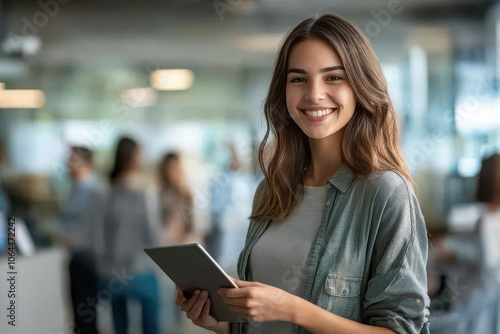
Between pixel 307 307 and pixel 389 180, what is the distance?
277 millimetres

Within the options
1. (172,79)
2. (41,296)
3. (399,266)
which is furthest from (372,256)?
(41,296)

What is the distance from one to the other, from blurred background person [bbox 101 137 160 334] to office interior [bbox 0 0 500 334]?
0.19 ft

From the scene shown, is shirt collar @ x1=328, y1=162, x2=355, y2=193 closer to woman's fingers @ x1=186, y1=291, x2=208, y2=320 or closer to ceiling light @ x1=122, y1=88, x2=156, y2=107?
woman's fingers @ x1=186, y1=291, x2=208, y2=320

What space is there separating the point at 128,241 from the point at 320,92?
308cm

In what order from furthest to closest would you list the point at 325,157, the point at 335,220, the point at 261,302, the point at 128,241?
the point at 128,241
the point at 325,157
the point at 335,220
the point at 261,302

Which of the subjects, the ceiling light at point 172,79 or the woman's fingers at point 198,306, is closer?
the woman's fingers at point 198,306

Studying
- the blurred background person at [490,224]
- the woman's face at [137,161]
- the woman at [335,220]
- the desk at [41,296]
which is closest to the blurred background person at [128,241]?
the woman's face at [137,161]

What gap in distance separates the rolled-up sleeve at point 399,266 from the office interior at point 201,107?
304 cm

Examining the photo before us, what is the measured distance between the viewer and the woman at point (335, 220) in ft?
4.27

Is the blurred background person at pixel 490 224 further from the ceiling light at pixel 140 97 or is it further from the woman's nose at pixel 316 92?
the woman's nose at pixel 316 92

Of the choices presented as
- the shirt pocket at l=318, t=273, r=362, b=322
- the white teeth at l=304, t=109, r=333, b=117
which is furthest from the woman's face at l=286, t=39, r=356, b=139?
the shirt pocket at l=318, t=273, r=362, b=322

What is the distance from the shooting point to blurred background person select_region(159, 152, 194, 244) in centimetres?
434

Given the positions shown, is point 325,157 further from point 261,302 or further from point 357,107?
point 261,302

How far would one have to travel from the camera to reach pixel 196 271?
4.44 ft
